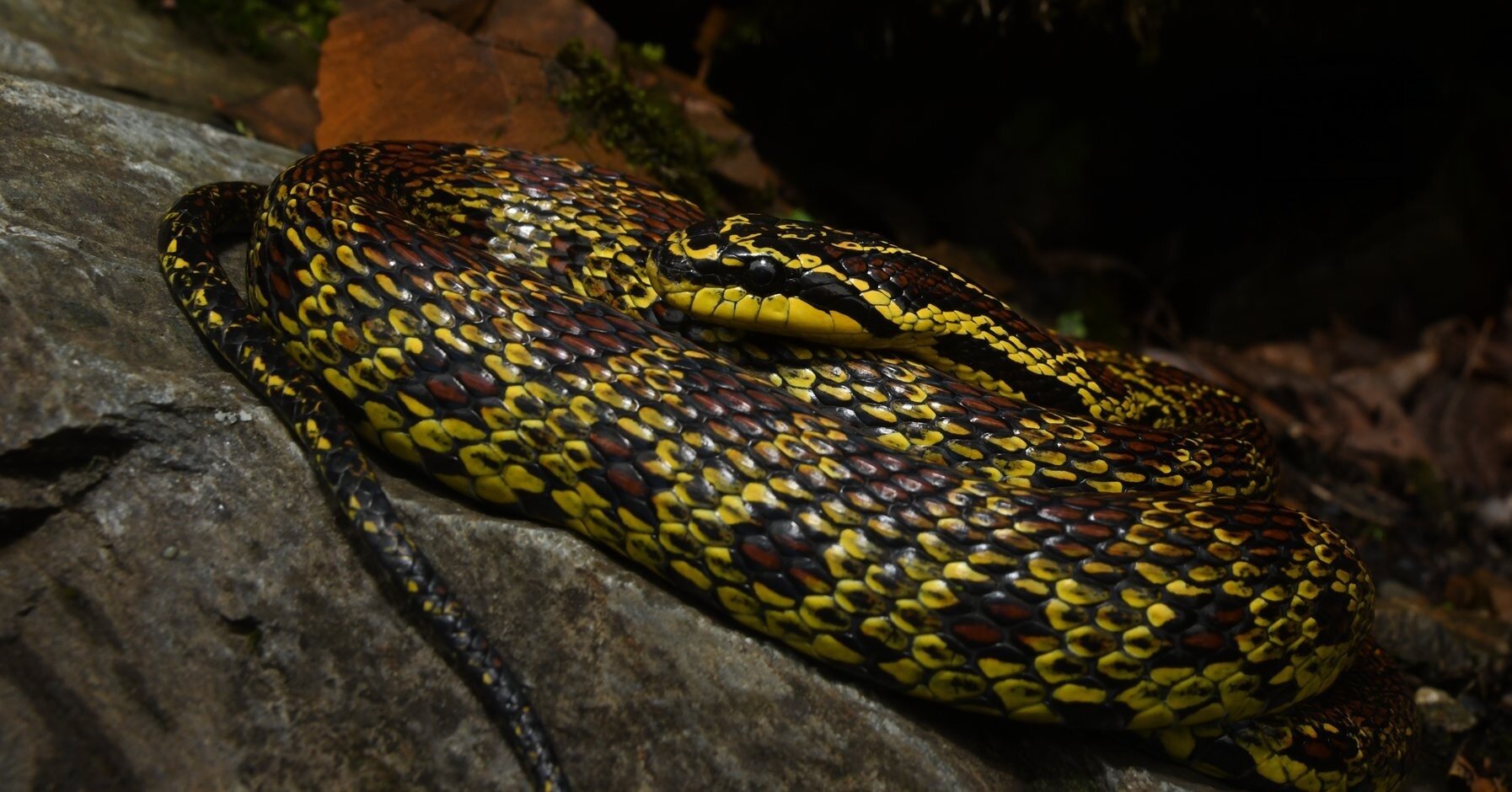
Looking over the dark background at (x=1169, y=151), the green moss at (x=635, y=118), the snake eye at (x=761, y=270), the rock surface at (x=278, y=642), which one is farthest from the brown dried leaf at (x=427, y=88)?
the rock surface at (x=278, y=642)

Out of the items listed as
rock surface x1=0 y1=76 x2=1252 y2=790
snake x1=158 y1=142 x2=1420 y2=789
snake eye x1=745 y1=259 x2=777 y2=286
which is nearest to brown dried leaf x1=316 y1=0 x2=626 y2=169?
snake x1=158 y1=142 x2=1420 y2=789

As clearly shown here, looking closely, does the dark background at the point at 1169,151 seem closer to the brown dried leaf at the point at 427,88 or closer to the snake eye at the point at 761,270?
the brown dried leaf at the point at 427,88

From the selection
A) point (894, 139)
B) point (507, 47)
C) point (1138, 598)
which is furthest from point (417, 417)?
point (894, 139)

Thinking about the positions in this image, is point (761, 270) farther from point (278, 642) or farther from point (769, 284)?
point (278, 642)

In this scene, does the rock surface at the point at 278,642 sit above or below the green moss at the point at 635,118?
below

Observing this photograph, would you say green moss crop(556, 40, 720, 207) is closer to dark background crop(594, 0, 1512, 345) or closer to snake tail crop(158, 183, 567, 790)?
dark background crop(594, 0, 1512, 345)

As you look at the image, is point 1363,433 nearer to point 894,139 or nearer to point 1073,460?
point 894,139
